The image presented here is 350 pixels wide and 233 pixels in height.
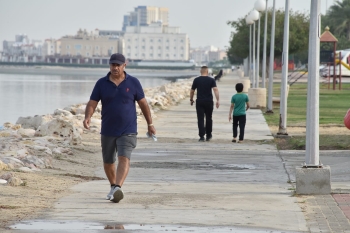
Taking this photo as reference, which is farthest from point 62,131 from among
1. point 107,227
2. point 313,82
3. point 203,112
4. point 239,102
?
point 107,227

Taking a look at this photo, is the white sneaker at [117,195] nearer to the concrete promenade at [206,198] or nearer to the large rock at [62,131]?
the concrete promenade at [206,198]

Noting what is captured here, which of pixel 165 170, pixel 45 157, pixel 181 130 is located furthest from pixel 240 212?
pixel 181 130

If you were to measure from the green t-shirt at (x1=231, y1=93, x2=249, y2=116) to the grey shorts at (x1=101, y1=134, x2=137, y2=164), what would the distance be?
28.5ft

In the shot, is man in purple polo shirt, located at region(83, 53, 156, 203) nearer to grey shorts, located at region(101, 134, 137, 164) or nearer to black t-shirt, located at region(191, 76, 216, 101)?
grey shorts, located at region(101, 134, 137, 164)

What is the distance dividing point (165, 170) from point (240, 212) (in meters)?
4.68

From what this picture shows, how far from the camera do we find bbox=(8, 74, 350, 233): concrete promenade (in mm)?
8984

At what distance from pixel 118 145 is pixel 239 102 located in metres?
8.95

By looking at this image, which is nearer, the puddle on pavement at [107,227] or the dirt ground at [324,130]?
the puddle on pavement at [107,227]

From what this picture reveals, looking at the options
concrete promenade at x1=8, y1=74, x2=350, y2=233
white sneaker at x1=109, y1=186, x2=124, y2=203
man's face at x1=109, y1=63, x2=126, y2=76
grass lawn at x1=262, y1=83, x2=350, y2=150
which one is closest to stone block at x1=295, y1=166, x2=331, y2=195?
concrete promenade at x1=8, y1=74, x2=350, y2=233

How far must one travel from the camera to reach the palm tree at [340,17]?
9969 centimetres

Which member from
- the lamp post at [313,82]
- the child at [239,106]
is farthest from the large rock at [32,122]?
the lamp post at [313,82]

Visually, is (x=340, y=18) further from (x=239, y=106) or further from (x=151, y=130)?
(x=151, y=130)

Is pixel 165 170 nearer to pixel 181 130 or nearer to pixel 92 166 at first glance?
pixel 92 166

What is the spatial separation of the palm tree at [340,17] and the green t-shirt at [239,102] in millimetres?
81073
